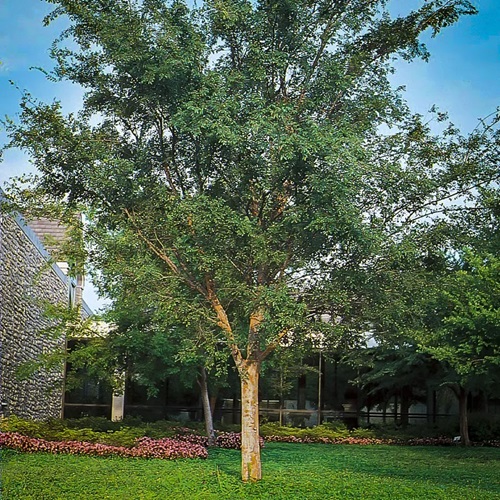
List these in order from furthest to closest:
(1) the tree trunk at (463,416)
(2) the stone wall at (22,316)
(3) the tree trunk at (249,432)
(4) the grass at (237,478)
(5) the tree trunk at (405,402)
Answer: (5) the tree trunk at (405,402) < (1) the tree trunk at (463,416) < (2) the stone wall at (22,316) < (3) the tree trunk at (249,432) < (4) the grass at (237,478)

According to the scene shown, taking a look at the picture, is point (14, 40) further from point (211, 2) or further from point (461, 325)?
point (461, 325)

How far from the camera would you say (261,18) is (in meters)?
13.5

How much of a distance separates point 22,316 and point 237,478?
1003 centimetres

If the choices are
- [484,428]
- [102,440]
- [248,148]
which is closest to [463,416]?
[484,428]

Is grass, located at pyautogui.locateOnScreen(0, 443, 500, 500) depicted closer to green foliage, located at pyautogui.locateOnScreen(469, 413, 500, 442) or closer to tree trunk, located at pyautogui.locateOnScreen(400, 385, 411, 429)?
green foliage, located at pyautogui.locateOnScreen(469, 413, 500, 442)

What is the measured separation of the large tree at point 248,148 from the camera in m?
12.9

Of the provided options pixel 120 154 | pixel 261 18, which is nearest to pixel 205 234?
pixel 120 154

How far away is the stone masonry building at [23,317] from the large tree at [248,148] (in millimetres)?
4145

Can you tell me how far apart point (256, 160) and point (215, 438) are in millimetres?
12312

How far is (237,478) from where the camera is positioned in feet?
48.0

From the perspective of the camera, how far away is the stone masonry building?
67.2 feet

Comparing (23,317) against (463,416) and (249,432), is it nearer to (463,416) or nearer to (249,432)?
(249,432)

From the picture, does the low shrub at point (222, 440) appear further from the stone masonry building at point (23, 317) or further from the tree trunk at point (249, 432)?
the tree trunk at point (249, 432)

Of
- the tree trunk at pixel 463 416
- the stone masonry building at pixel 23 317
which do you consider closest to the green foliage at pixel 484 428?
the tree trunk at pixel 463 416
